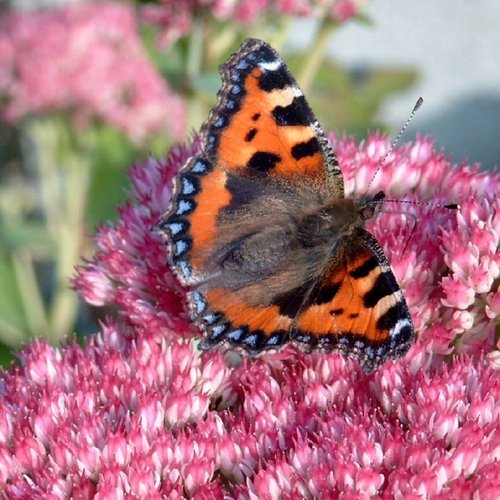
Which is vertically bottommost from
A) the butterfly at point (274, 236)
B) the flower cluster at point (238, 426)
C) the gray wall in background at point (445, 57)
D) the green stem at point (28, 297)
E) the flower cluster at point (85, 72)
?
the flower cluster at point (238, 426)

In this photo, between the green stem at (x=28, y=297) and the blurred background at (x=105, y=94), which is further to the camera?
the green stem at (x=28, y=297)

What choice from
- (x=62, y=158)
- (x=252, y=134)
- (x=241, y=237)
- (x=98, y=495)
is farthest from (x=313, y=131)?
(x=62, y=158)

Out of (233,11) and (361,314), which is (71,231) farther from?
(361,314)

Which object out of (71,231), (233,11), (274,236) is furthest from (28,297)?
(274,236)

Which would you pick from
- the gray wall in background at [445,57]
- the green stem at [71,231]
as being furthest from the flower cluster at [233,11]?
the gray wall in background at [445,57]

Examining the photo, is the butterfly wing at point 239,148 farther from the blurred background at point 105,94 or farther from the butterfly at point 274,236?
the blurred background at point 105,94

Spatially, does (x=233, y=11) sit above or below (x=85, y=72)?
below
